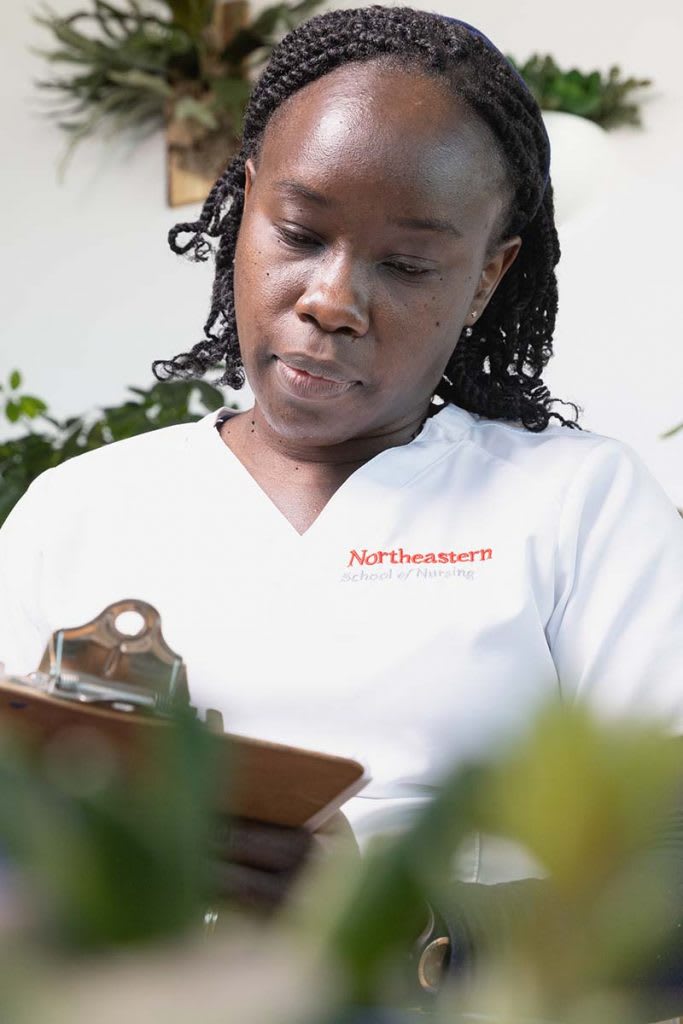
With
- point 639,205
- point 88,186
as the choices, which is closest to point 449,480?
point 639,205

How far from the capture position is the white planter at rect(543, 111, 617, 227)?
2012mm

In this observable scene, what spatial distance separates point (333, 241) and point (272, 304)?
0.06 meters

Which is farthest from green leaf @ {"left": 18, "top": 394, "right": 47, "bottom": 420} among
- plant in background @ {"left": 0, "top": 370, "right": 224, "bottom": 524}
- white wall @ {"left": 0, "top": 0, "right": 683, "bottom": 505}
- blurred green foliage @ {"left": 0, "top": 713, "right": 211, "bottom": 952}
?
blurred green foliage @ {"left": 0, "top": 713, "right": 211, "bottom": 952}

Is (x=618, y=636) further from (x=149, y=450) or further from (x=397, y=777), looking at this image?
(x=149, y=450)

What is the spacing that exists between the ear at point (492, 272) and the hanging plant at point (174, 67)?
5.03 ft

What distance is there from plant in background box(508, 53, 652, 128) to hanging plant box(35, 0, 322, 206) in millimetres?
612

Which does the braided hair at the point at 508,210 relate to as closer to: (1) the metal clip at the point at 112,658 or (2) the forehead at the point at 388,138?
(2) the forehead at the point at 388,138

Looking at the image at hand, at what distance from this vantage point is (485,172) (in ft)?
3.28

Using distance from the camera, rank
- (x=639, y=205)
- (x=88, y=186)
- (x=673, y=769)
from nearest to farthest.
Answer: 1. (x=673, y=769)
2. (x=639, y=205)
3. (x=88, y=186)

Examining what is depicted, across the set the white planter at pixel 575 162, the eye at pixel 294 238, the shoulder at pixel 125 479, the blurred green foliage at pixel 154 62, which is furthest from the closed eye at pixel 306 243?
the blurred green foliage at pixel 154 62

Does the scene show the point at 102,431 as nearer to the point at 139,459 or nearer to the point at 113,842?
the point at 139,459

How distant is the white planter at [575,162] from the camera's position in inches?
79.2

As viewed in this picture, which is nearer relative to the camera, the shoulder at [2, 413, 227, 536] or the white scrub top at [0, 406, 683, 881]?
the white scrub top at [0, 406, 683, 881]

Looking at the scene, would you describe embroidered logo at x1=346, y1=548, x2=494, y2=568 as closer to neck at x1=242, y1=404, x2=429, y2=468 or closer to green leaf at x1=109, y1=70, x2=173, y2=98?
neck at x1=242, y1=404, x2=429, y2=468
